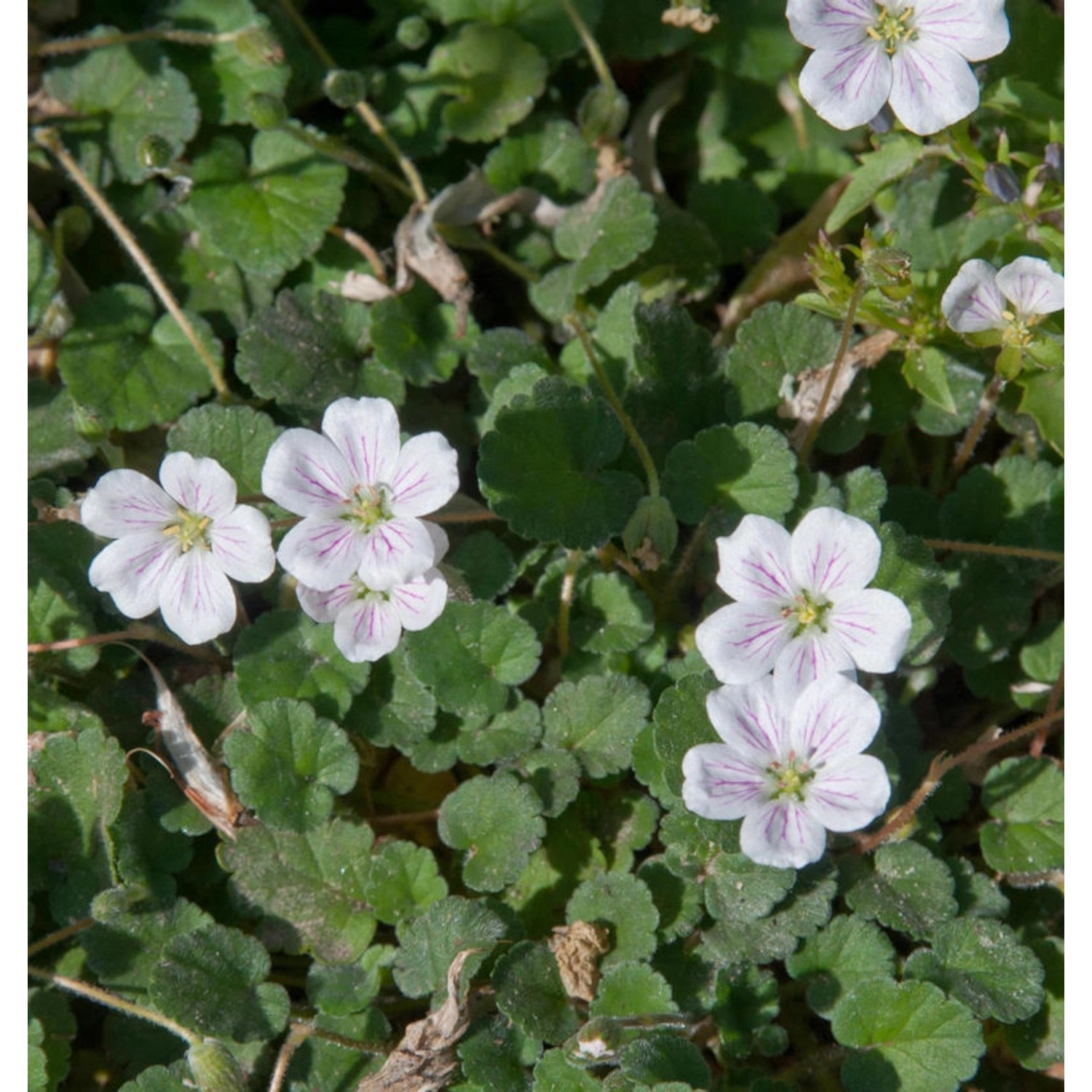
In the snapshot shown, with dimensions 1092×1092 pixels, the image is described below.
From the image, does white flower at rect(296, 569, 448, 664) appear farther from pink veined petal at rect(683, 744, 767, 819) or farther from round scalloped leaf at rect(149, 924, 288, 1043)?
round scalloped leaf at rect(149, 924, 288, 1043)

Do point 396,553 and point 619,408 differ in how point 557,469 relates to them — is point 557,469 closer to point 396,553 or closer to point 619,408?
point 619,408

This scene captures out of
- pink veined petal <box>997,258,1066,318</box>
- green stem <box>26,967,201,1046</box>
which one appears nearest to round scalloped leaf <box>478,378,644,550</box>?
pink veined petal <box>997,258,1066,318</box>

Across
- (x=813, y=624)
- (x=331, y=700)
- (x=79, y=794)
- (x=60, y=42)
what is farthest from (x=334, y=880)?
(x=60, y=42)

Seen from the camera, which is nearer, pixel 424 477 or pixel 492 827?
pixel 424 477

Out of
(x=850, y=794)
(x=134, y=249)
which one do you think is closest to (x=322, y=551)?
(x=850, y=794)

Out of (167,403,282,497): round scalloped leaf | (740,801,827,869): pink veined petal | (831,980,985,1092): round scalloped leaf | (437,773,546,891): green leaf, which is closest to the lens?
(740,801,827,869): pink veined petal

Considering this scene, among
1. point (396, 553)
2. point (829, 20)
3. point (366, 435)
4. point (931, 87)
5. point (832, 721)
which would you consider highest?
point (829, 20)

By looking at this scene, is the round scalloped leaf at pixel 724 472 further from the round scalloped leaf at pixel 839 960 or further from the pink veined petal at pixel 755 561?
the round scalloped leaf at pixel 839 960
